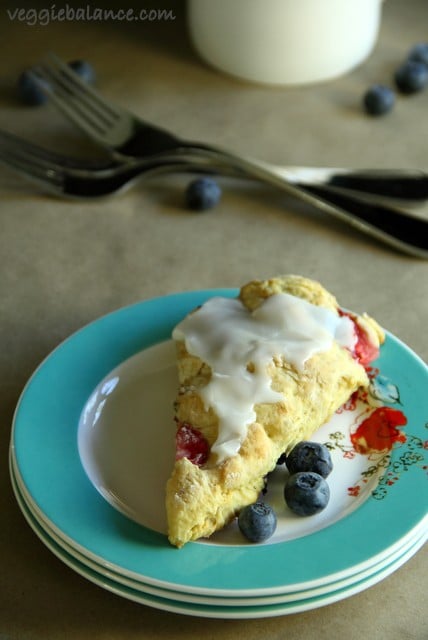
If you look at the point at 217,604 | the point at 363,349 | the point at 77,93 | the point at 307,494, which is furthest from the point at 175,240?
the point at 217,604

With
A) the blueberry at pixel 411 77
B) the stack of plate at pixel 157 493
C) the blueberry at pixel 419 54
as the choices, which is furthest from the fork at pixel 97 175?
the blueberry at pixel 419 54

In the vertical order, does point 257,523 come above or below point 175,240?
above

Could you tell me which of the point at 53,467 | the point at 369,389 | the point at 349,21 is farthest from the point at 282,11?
the point at 53,467

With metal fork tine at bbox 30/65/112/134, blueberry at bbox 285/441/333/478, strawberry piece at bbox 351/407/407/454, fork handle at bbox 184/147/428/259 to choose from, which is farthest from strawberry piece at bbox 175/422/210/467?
metal fork tine at bbox 30/65/112/134

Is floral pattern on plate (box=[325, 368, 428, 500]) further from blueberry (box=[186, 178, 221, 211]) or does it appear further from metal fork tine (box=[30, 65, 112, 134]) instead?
metal fork tine (box=[30, 65, 112, 134])

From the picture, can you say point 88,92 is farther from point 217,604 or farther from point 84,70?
point 217,604

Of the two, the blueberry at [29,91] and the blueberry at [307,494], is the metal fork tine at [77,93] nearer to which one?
the blueberry at [29,91]
